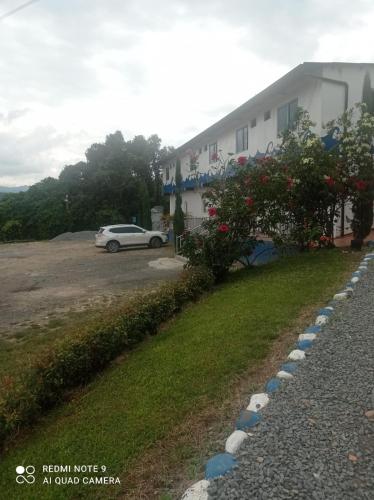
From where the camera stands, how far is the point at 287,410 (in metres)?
2.68

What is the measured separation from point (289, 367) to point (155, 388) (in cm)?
132

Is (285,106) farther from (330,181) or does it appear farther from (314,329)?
(314,329)

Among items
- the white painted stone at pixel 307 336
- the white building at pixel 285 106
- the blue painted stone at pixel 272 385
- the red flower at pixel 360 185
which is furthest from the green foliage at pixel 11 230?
the blue painted stone at pixel 272 385

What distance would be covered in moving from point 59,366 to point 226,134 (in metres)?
17.1

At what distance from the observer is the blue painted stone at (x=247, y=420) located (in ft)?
8.46

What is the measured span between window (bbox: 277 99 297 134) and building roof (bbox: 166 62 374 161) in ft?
1.75

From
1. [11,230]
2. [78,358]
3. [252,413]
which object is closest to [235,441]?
[252,413]

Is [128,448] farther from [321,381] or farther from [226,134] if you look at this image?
[226,134]

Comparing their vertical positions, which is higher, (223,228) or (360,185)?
(360,185)

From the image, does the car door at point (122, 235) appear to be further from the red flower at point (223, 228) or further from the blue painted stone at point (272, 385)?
the blue painted stone at point (272, 385)

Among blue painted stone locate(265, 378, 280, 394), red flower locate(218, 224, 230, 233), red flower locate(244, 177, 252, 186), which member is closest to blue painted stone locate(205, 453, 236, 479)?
blue painted stone locate(265, 378, 280, 394)

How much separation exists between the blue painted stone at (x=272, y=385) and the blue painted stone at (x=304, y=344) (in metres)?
0.78

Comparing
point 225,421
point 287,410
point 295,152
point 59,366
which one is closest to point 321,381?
point 287,410

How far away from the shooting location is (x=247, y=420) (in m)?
2.62
